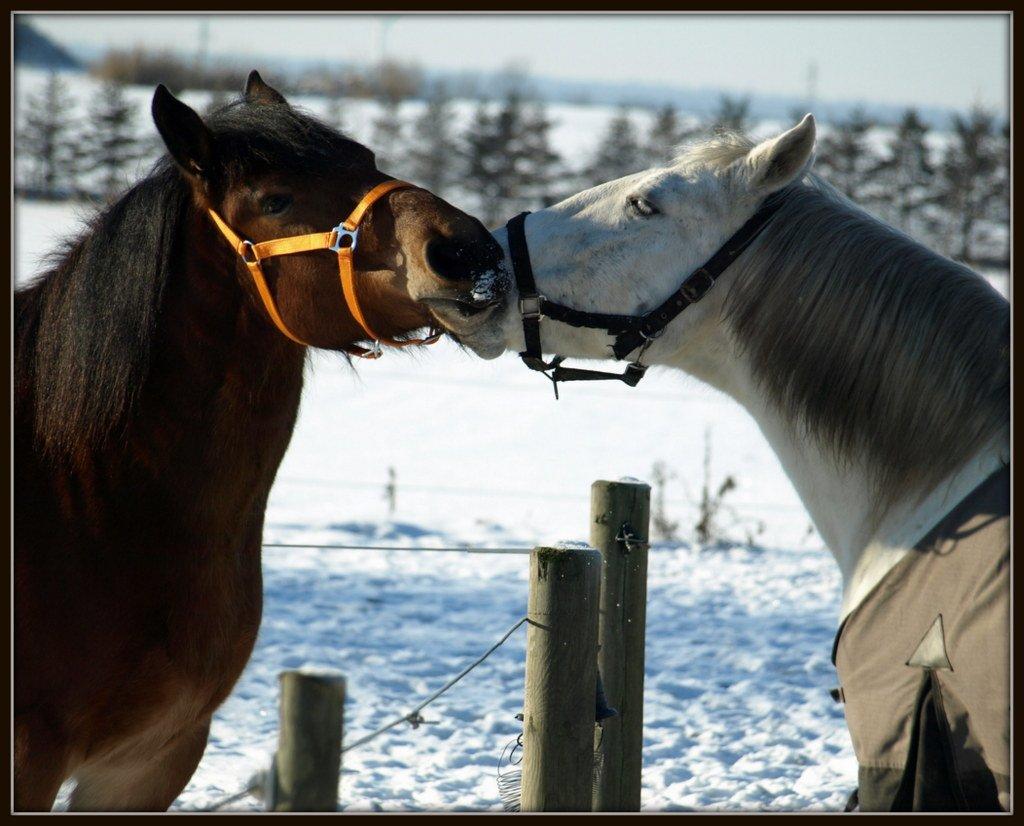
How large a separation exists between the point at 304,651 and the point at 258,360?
2978mm

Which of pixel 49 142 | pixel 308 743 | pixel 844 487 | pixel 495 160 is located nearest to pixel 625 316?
pixel 844 487

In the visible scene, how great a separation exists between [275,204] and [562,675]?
1358 mm

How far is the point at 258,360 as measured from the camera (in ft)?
7.43

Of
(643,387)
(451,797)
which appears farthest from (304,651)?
(643,387)

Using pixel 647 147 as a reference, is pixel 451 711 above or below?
below

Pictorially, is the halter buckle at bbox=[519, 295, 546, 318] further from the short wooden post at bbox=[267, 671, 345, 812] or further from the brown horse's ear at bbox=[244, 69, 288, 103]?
the short wooden post at bbox=[267, 671, 345, 812]

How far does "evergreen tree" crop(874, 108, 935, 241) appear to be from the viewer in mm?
23281

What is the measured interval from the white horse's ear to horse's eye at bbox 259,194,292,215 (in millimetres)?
1142

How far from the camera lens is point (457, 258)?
2.23 meters

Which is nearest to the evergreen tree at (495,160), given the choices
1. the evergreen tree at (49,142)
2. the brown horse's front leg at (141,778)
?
the evergreen tree at (49,142)

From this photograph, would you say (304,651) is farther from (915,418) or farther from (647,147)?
(647,147)

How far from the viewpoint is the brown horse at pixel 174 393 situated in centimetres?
206

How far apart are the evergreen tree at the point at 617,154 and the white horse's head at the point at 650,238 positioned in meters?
22.6

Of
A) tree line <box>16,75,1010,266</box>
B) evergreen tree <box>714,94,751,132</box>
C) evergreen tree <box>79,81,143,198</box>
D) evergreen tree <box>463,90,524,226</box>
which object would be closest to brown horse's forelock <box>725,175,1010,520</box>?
tree line <box>16,75,1010,266</box>
